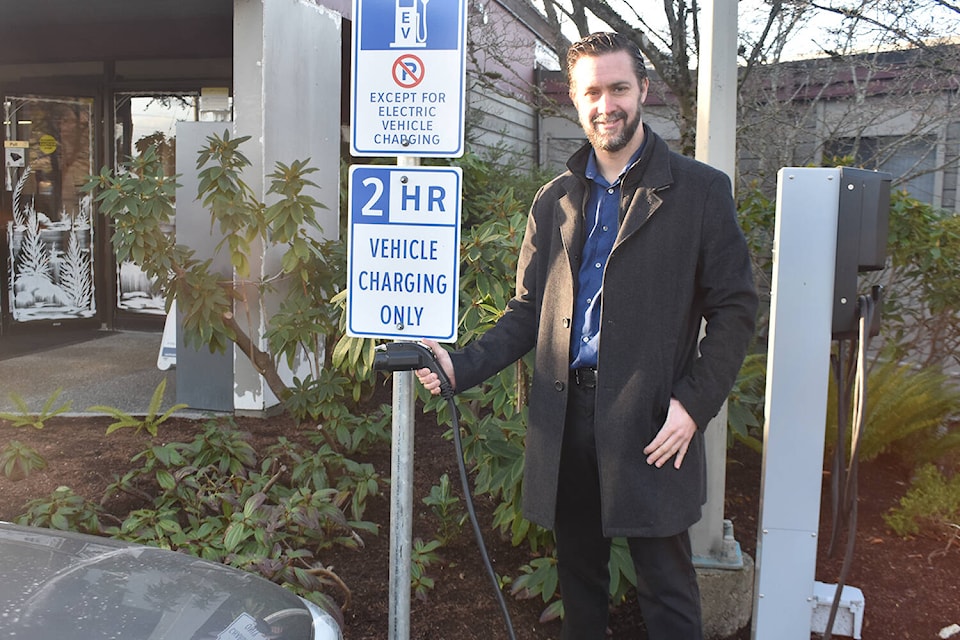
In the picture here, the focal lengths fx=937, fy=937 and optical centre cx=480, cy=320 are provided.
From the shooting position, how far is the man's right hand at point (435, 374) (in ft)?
8.35

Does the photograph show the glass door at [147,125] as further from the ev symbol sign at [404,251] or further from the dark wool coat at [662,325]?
the dark wool coat at [662,325]

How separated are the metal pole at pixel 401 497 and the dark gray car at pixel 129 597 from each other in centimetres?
33

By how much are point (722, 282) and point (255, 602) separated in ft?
4.51

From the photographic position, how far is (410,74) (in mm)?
2471

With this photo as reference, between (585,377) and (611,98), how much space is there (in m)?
0.74

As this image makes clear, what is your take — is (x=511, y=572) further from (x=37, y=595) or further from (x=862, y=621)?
(x=37, y=595)

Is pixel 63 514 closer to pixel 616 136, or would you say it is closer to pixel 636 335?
pixel 636 335

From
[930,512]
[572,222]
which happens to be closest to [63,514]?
[572,222]

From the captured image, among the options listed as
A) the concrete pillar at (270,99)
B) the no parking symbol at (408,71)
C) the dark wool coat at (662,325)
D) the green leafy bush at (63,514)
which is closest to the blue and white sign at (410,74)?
the no parking symbol at (408,71)

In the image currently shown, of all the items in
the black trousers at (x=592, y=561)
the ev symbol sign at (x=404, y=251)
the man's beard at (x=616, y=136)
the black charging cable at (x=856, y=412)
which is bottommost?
the black trousers at (x=592, y=561)

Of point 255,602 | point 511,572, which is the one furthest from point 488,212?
point 255,602

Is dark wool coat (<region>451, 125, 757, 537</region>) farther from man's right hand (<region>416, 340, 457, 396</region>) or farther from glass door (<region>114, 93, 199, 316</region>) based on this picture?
glass door (<region>114, 93, 199, 316</region>)

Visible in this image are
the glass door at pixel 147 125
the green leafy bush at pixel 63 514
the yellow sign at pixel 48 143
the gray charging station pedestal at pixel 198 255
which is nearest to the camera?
the green leafy bush at pixel 63 514

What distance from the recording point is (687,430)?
2385 mm
